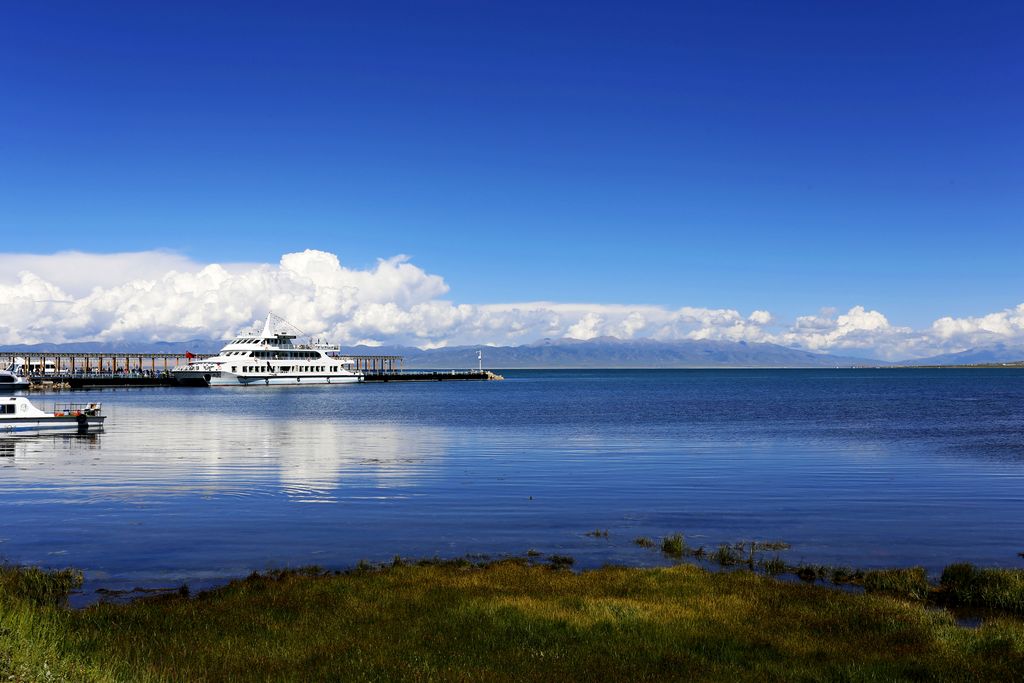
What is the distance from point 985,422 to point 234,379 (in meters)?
121

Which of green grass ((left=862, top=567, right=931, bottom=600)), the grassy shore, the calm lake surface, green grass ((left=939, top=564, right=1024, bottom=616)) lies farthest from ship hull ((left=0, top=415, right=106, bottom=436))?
green grass ((left=939, top=564, right=1024, bottom=616))

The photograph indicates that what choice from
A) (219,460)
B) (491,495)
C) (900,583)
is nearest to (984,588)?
(900,583)

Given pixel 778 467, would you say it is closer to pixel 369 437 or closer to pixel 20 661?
pixel 369 437

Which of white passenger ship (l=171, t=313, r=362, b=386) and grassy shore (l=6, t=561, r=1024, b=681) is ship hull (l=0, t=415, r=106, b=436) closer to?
grassy shore (l=6, t=561, r=1024, b=681)

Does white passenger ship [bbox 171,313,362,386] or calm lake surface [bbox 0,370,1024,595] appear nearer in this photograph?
calm lake surface [bbox 0,370,1024,595]

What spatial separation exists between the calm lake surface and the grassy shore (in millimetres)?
3099

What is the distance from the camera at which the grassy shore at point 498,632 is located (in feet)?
34.7

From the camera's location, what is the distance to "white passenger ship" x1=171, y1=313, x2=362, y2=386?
14888 cm

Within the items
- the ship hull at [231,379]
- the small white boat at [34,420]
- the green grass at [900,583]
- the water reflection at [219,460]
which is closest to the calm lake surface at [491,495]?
the water reflection at [219,460]

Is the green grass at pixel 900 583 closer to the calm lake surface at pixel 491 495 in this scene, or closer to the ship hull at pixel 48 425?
the calm lake surface at pixel 491 495

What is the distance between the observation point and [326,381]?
161625 millimetres

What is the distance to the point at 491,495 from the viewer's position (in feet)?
92.5

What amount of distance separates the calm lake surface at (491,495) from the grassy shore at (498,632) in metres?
3.10

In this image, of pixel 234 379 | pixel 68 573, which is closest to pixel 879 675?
pixel 68 573
